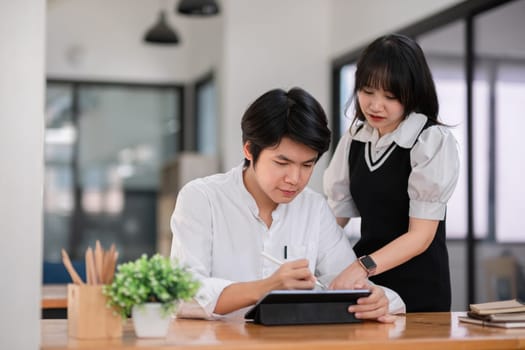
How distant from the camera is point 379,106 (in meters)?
2.90

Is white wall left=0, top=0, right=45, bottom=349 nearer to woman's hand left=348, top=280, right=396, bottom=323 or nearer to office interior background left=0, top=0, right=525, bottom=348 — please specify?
office interior background left=0, top=0, right=525, bottom=348

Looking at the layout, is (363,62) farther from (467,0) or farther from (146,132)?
(146,132)

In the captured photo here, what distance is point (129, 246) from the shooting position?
10.8m

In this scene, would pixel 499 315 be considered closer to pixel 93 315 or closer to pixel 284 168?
pixel 284 168

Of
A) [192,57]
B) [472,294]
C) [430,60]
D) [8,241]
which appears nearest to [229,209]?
[8,241]

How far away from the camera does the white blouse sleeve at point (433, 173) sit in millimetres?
2893

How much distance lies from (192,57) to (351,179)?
304 inches

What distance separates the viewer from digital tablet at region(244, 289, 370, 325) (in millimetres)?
2316

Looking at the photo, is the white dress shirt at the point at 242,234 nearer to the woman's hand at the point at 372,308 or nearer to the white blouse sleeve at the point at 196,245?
the white blouse sleeve at the point at 196,245

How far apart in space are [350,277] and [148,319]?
0.82m

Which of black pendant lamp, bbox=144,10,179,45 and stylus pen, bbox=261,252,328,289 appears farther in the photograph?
black pendant lamp, bbox=144,10,179,45

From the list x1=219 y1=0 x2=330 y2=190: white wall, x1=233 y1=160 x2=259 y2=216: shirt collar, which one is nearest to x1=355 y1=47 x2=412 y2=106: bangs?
x1=233 y1=160 x2=259 y2=216: shirt collar

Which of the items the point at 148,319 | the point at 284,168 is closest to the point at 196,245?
the point at 284,168

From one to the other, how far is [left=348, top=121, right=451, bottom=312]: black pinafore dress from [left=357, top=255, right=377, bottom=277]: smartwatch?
354 mm
